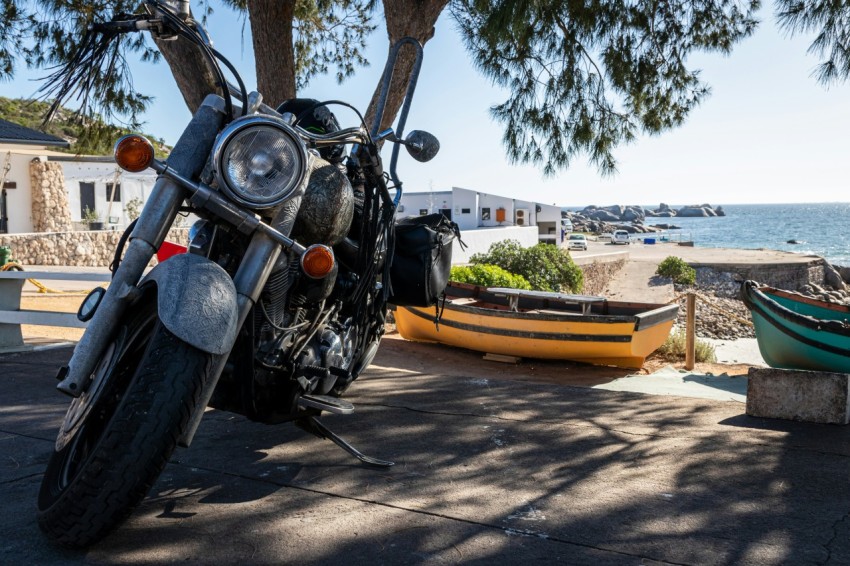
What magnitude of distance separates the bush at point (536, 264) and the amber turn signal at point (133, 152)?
51.3 ft

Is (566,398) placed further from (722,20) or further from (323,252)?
(722,20)

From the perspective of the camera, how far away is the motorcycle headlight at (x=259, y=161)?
2955 millimetres

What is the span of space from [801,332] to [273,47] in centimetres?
707

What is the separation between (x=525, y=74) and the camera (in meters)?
11.1

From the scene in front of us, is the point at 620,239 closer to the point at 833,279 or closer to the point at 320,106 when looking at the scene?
the point at 833,279

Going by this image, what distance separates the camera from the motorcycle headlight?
9.70ft

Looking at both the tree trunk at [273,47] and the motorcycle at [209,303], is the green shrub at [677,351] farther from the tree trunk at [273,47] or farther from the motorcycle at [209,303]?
the motorcycle at [209,303]

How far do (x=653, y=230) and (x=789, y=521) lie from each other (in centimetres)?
12899

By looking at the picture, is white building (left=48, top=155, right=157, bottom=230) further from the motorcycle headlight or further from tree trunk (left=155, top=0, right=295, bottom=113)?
the motorcycle headlight

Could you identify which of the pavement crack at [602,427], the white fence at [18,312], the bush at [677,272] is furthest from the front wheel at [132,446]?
the bush at [677,272]

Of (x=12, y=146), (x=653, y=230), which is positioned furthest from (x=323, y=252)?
(x=653, y=230)

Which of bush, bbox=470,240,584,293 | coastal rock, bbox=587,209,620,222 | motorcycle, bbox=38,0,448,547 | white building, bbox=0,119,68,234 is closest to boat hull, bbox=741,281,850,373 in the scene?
motorcycle, bbox=38,0,448,547

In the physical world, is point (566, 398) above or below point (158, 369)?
below

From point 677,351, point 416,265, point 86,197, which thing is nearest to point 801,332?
point 677,351
